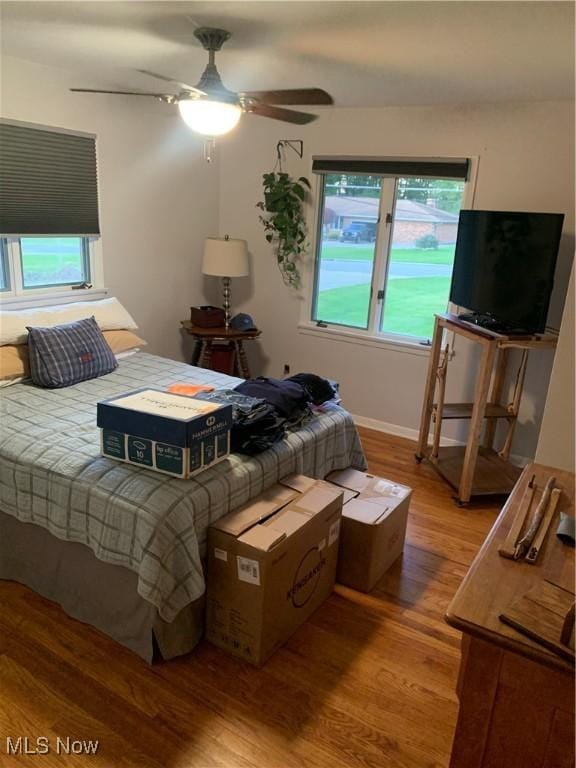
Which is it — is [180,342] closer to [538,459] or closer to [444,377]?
[444,377]

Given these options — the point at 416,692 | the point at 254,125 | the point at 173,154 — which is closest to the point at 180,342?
the point at 173,154

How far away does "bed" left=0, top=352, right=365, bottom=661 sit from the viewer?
1.92 m

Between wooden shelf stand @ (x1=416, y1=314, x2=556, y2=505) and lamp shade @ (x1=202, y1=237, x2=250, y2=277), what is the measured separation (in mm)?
1567

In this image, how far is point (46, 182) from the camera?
3.31 meters

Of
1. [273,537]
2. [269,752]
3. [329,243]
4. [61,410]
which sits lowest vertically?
[269,752]

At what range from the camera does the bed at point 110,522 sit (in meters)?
1.92

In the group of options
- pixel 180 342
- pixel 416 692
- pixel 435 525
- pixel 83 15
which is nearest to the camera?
pixel 416 692

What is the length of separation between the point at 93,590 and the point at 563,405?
1954 mm

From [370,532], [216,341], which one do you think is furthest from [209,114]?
[216,341]

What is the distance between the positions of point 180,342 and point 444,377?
2.15 metres

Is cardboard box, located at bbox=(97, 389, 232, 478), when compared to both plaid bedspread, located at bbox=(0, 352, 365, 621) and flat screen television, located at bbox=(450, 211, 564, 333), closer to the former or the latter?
plaid bedspread, located at bbox=(0, 352, 365, 621)

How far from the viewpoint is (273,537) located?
2.00m
